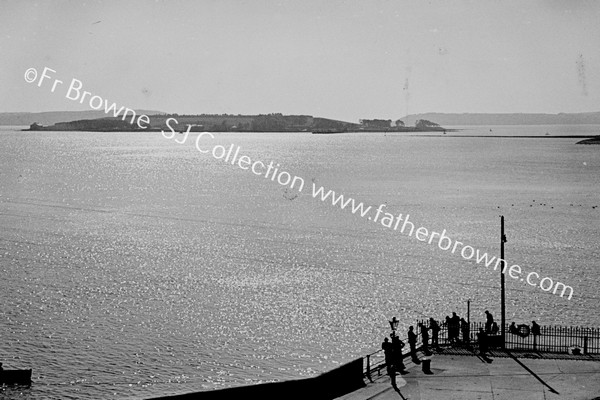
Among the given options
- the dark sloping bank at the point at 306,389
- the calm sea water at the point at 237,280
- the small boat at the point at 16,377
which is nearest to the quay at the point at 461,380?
the dark sloping bank at the point at 306,389

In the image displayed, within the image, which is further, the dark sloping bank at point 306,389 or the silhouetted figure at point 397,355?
the silhouetted figure at point 397,355

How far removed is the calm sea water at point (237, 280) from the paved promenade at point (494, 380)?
8977mm

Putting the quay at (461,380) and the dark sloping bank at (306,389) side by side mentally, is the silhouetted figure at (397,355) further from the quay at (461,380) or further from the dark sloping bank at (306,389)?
the dark sloping bank at (306,389)

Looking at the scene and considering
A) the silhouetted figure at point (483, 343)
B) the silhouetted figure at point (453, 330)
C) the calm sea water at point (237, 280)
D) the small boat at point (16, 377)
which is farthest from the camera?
the calm sea water at point (237, 280)

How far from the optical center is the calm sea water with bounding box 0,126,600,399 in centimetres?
3491

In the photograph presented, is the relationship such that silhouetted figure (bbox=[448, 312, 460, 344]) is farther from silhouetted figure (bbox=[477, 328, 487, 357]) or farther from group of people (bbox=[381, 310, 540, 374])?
silhouetted figure (bbox=[477, 328, 487, 357])

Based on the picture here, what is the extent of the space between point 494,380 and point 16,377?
1847 centimetres

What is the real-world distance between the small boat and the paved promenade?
14.8 meters

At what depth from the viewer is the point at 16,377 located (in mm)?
31016

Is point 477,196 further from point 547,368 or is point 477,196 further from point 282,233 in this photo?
point 547,368

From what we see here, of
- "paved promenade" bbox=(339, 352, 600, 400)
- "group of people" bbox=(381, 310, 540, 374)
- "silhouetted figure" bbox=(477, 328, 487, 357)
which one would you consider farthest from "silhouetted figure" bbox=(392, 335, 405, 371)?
"silhouetted figure" bbox=(477, 328, 487, 357)

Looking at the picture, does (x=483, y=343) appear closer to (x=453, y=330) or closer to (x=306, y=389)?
(x=453, y=330)

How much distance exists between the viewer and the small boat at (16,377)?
30.9 metres

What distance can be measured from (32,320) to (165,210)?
52261mm
